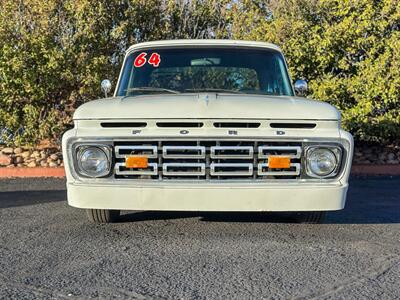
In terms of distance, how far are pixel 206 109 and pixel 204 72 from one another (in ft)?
4.50

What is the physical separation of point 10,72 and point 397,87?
6.97 meters

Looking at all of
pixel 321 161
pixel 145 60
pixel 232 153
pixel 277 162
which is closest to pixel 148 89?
pixel 145 60

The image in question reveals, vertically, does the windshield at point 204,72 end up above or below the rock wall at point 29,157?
above

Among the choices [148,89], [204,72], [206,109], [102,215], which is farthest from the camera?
[204,72]

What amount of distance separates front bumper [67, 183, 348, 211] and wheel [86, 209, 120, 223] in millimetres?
726

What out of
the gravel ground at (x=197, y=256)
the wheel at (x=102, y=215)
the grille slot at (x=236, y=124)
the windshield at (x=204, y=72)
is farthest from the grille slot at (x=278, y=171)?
the wheel at (x=102, y=215)

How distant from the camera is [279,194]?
4.61 metres

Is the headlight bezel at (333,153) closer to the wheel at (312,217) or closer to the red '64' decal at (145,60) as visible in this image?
the wheel at (312,217)

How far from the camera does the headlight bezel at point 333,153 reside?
4.66m

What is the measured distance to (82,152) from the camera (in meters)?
4.70

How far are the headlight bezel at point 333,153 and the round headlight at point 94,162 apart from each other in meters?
1.66

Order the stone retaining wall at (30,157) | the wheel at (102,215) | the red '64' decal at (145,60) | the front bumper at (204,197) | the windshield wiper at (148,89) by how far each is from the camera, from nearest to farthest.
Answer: the front bumper at (204,197) → the wheel at (102,215) → the windshield wiper at (148,89) → the red '64' decal at (145,60) → the stone retaining wall at (30,157)

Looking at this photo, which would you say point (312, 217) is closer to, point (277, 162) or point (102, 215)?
point (277, 162)

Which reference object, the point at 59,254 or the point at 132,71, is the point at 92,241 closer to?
the point at 59,254
